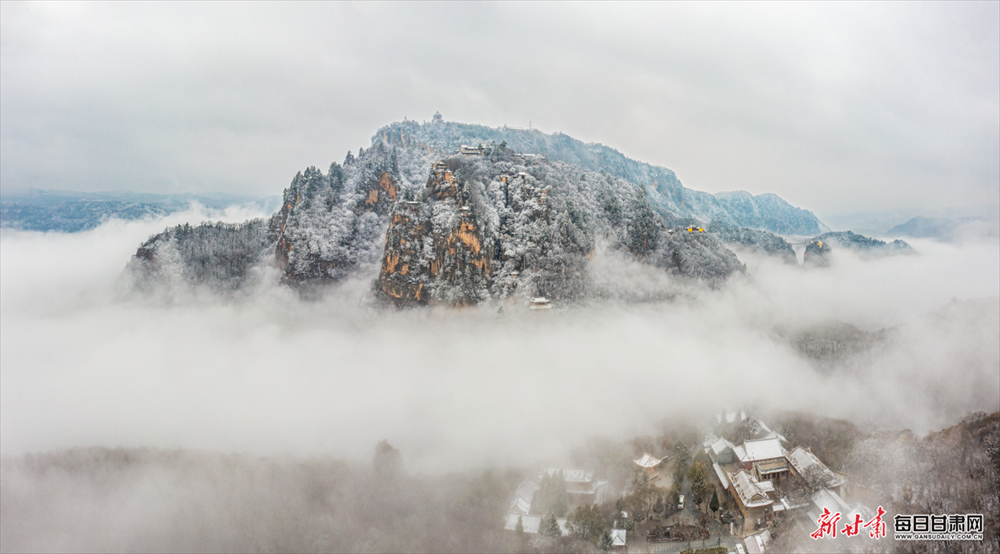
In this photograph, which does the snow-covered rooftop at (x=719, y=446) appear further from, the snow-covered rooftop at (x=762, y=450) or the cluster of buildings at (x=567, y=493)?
the cluster of buildings at (x=567, y=493)

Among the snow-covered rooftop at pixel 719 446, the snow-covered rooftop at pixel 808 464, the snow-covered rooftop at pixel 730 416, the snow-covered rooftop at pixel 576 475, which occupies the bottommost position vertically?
the snow-covered rooftop at pixel 576 475

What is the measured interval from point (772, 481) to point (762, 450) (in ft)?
11.2

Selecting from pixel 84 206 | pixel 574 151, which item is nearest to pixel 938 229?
pixel 574 151

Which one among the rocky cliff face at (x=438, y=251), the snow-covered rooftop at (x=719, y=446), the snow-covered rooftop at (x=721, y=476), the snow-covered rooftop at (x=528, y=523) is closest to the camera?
the snow-covered rooftop at (x=528, y=523)

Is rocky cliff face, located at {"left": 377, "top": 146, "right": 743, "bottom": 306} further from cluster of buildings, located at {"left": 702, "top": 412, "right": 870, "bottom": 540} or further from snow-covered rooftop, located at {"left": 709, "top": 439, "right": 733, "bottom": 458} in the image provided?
cluster of buildings, located at {"left": 702, "top": 412, "right": 870, "bottom": 540}

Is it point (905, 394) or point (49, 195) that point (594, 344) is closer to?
point (905, 394)

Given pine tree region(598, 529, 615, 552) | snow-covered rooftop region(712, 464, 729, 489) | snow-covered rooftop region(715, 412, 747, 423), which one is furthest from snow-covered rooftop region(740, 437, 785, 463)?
pine tree region(598, 529, 615, 552)

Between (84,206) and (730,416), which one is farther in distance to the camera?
(84,206)

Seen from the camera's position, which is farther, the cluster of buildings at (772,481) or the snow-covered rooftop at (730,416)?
the snow-covered rooftop at (730,416)

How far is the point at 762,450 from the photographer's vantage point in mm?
43281

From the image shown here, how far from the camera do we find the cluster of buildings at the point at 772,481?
36.5 m

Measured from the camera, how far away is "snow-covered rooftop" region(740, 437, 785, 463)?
42.5 metres

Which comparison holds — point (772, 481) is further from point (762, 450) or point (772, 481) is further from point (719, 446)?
point (719, 446)

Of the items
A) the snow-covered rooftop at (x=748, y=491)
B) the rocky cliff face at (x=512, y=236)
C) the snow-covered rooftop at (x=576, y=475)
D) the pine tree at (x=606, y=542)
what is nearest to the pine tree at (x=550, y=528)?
the pine tree at (x=606, y=542)
